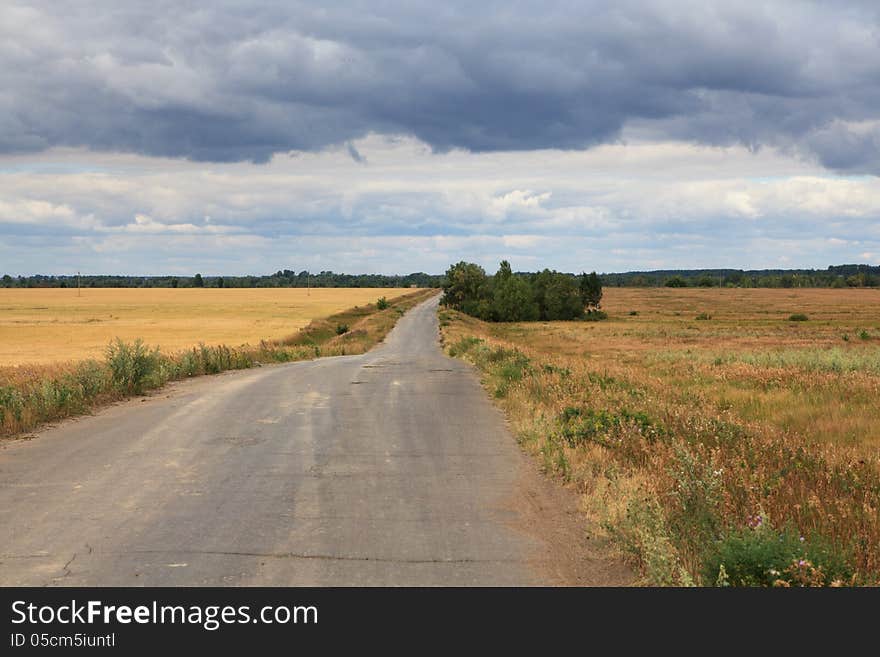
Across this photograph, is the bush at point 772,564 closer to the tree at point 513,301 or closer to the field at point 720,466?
the field at point 720,466

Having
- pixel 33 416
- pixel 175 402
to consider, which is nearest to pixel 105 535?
pixel 33 416

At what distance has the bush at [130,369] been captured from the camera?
760 inches

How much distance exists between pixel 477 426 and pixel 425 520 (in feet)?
22.1

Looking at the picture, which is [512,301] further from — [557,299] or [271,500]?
[271,500]

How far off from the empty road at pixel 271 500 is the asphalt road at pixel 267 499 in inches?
1.1

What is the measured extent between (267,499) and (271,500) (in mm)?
75

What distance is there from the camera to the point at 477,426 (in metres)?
14.7

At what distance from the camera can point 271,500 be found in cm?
880

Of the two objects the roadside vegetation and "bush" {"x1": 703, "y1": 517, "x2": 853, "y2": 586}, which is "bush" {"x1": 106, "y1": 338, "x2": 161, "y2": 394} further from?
"bush" {"x1": 703, "y1": 517, "x2": 853, "y2": 586}

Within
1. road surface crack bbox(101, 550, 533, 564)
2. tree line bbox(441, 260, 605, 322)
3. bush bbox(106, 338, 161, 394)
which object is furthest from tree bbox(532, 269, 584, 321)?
road surface crack bbox(101, 550, 533, 564)

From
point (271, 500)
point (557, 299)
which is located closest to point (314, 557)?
point (271, 500)

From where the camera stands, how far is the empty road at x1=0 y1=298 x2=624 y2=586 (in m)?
6.36

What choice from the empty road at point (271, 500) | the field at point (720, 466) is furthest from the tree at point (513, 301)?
the empty road at point (271, 500)
